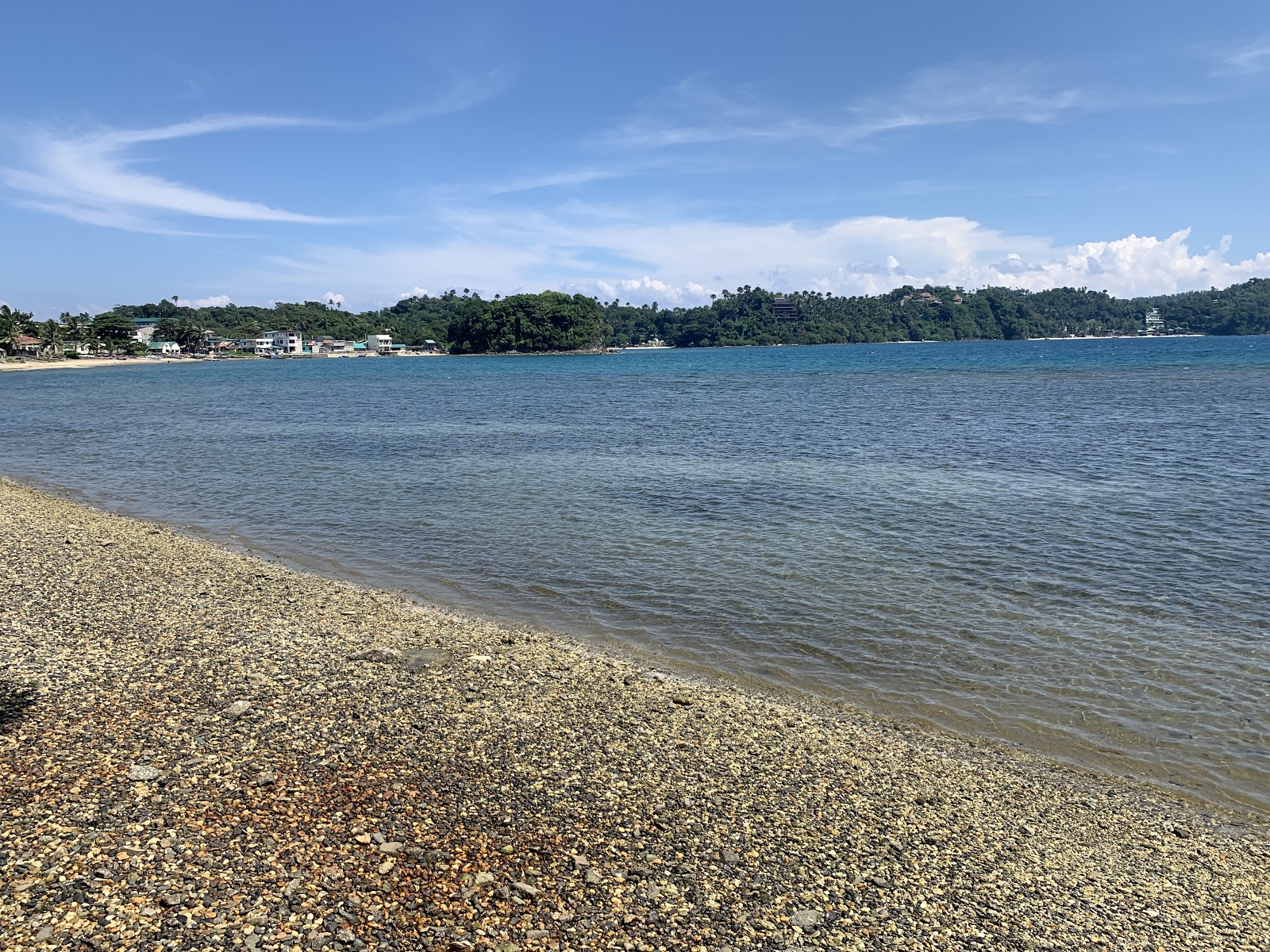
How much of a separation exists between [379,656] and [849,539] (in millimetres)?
11091

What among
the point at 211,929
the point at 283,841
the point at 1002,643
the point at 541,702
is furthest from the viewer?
the point at 1002,643

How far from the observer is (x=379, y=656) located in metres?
10.6

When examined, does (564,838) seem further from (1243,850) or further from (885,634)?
(885,634)

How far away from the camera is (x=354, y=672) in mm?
9938

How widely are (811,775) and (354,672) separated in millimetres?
5549

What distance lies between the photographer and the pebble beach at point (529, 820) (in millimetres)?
5398

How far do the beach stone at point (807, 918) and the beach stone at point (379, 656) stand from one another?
643 cm

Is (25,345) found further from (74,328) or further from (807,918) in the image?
(807,918)

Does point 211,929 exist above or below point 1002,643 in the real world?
above

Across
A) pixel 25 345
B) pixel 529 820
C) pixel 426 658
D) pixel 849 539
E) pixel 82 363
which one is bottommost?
pixel 849 539

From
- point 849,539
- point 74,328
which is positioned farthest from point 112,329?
point 849,539

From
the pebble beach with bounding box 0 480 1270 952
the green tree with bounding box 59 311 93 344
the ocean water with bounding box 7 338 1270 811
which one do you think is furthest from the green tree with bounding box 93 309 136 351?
the pebble beach with bounding box 0 480 1270 952

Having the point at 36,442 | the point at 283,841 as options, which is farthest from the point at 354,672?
the point at 36,442

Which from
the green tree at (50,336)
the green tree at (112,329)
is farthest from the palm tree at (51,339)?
the green tree at (112,329)
